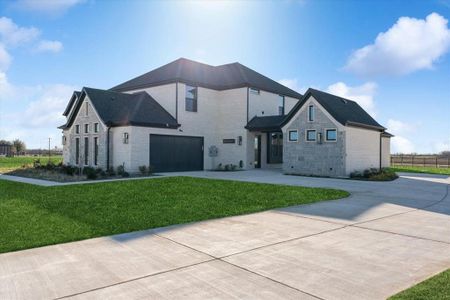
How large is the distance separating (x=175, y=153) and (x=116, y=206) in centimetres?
1361

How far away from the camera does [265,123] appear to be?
23.9 m

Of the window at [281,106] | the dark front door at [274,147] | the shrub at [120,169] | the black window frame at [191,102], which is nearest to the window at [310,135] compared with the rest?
the dark front door at [274,147]

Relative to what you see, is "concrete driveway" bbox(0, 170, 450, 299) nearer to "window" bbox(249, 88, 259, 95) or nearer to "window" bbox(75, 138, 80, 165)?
"window" bbox(249, 88, 259, 95)

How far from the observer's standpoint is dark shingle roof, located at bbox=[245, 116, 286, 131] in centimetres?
2317

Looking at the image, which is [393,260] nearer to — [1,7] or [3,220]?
[3,220]

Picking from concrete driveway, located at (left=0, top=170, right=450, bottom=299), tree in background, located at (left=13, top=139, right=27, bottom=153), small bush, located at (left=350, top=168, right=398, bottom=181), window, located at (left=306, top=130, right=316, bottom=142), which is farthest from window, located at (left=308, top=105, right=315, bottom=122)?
tree in background, located at (left=13, top=139, right=27, bottom=153)

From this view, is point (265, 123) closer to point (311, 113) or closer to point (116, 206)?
point (311, 113)

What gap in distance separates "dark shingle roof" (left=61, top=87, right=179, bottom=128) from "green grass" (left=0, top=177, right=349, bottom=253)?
748cm

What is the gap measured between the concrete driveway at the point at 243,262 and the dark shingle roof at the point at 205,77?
1821cm

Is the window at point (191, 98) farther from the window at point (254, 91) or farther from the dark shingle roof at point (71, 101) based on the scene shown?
the dark shingle roof at point (71, 101)

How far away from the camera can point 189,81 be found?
78.5 feet

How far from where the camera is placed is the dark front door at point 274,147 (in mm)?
26109

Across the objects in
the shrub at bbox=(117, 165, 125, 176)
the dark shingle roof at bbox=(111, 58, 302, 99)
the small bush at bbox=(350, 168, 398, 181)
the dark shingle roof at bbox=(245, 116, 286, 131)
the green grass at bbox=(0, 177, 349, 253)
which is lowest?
the green grass at bbox=(0, 177, 349, 253)

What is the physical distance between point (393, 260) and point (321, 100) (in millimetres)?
16003
